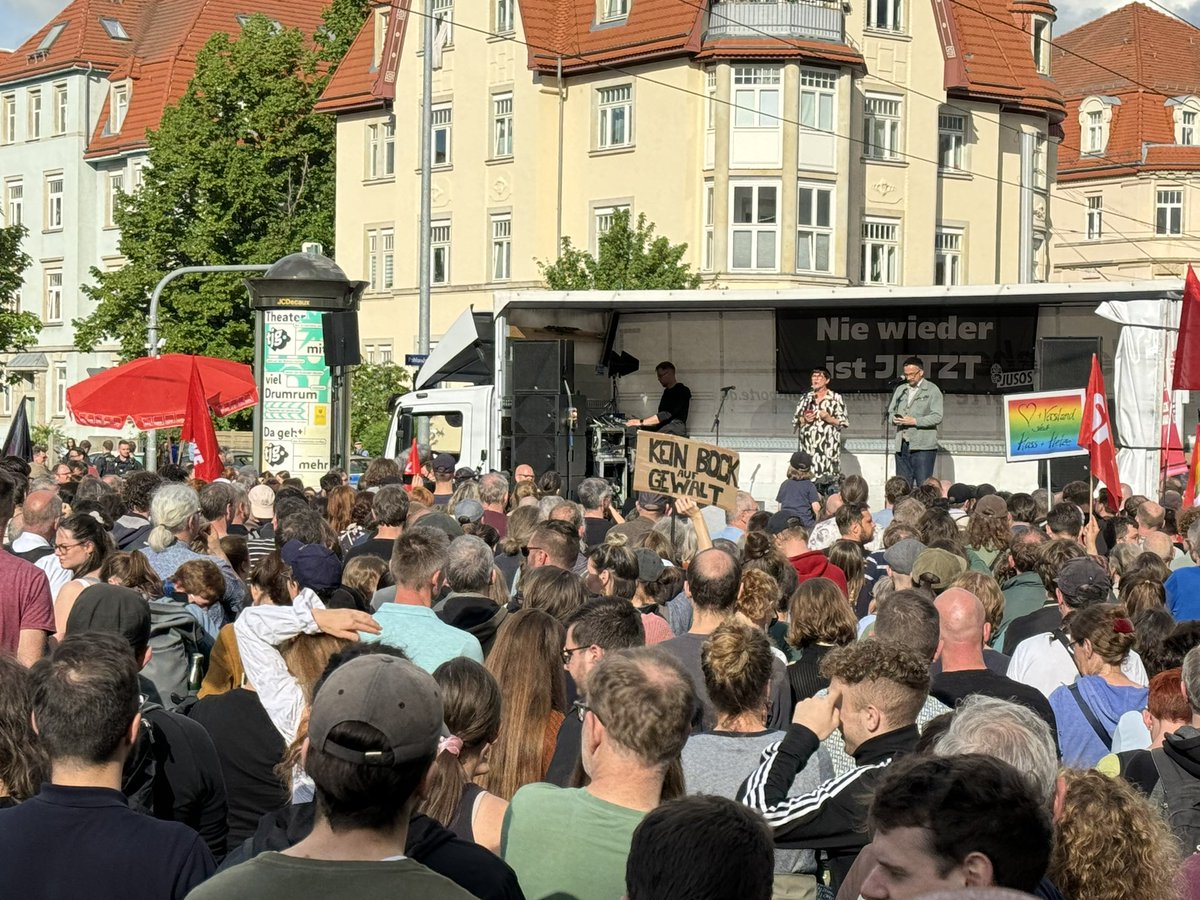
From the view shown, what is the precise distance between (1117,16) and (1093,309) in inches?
2676

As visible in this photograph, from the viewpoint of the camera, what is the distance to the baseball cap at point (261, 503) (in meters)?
13.2

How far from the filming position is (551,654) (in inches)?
235

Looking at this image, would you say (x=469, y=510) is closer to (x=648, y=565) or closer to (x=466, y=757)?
(x=648, y=565)

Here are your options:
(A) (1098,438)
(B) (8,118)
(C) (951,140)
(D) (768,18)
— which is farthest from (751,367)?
(B) (8,118)

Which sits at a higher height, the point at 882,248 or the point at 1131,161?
the point at 1131,161

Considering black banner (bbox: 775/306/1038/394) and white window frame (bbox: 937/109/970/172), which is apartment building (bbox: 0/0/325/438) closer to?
white window frame (bbox: 937/109/970/172)

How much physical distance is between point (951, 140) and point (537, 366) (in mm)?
29197

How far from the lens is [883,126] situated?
46.8 meters

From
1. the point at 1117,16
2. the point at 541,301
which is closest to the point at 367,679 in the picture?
the point at 541,301

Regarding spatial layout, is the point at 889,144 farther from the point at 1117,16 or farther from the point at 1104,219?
the point at 1117,16

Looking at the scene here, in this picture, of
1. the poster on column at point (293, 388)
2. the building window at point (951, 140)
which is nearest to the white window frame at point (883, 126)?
the building window at point (951, 140)

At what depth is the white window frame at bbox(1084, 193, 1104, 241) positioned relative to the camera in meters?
80.6

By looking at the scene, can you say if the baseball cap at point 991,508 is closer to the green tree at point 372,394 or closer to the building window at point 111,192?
the green tree at point 372,394

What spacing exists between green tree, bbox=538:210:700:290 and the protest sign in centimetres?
2376
